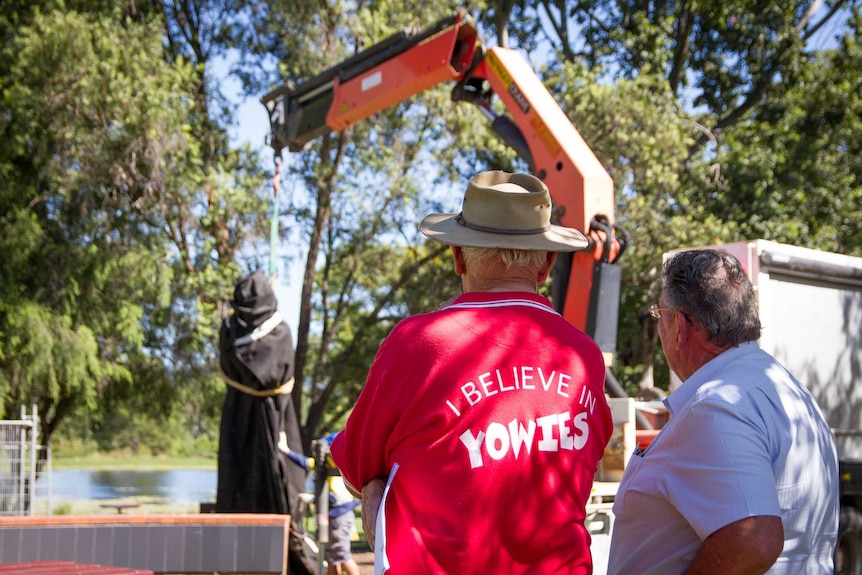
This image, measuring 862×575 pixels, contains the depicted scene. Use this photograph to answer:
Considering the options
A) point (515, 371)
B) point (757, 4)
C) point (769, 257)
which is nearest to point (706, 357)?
point (515, 371)

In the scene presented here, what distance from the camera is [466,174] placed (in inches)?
725

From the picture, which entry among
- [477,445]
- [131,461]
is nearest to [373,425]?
[477,445]

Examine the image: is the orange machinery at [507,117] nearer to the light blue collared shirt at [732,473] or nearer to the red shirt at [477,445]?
the light blue collared shirt at [732,473]

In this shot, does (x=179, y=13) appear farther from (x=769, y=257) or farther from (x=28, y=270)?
(x=769, y=257)

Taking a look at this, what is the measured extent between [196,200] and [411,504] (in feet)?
43.1

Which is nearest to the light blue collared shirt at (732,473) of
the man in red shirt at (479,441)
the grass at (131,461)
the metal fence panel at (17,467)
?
the man in red shirt at (479,441)

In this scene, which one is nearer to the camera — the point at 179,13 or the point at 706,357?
the point at 706,357

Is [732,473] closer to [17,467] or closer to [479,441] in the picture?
[479,441]

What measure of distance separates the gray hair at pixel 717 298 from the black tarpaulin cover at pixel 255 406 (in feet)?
14.2

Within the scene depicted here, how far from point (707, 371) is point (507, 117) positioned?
6.17 metres

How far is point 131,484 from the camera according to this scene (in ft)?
58.1

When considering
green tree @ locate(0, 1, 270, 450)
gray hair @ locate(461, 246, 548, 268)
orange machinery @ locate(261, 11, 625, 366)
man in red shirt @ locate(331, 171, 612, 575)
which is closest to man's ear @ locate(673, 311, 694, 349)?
man in red shirt @ locate(331, 171, 612, 575)

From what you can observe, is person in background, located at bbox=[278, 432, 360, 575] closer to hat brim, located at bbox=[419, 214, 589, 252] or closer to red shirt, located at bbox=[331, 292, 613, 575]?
hat brim, located at bbox=[419, 214, 589, 252]

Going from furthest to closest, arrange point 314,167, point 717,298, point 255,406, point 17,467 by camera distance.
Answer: point 314,167 → point 17,467 → point 255,406 → point 717,298
